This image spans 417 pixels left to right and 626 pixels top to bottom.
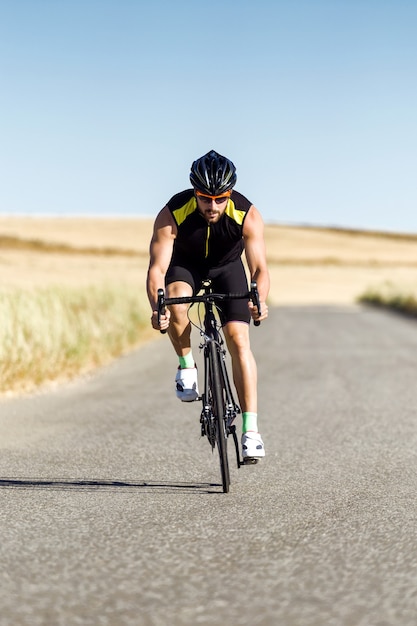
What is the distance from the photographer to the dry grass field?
13898 mm

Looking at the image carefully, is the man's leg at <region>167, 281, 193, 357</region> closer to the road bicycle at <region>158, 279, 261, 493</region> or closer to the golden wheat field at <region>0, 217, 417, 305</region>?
the road bicycle at <region>158, 279, 261, 493</region>

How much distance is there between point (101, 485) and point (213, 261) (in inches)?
66.5

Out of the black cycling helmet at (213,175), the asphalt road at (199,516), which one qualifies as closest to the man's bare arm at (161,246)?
the black cycling helmet at (213,175)

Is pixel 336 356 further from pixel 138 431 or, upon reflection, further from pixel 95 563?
pixel 95 563

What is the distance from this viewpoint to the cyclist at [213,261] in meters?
6.31

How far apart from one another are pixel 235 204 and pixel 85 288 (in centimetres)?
1582

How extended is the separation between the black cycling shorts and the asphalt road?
115 centimetres

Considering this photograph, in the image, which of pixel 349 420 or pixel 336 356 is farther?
pixel 336 356

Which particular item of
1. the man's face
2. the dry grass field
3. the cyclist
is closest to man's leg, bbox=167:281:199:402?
the cyclist

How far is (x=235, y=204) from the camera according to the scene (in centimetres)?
645

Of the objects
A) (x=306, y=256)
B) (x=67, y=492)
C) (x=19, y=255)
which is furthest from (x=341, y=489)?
(x=306, y=256)

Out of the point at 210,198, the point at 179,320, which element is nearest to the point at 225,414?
the point at 179,320

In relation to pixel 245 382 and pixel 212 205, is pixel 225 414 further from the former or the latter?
pixel 212 205

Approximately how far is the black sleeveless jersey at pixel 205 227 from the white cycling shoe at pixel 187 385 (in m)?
0.77
